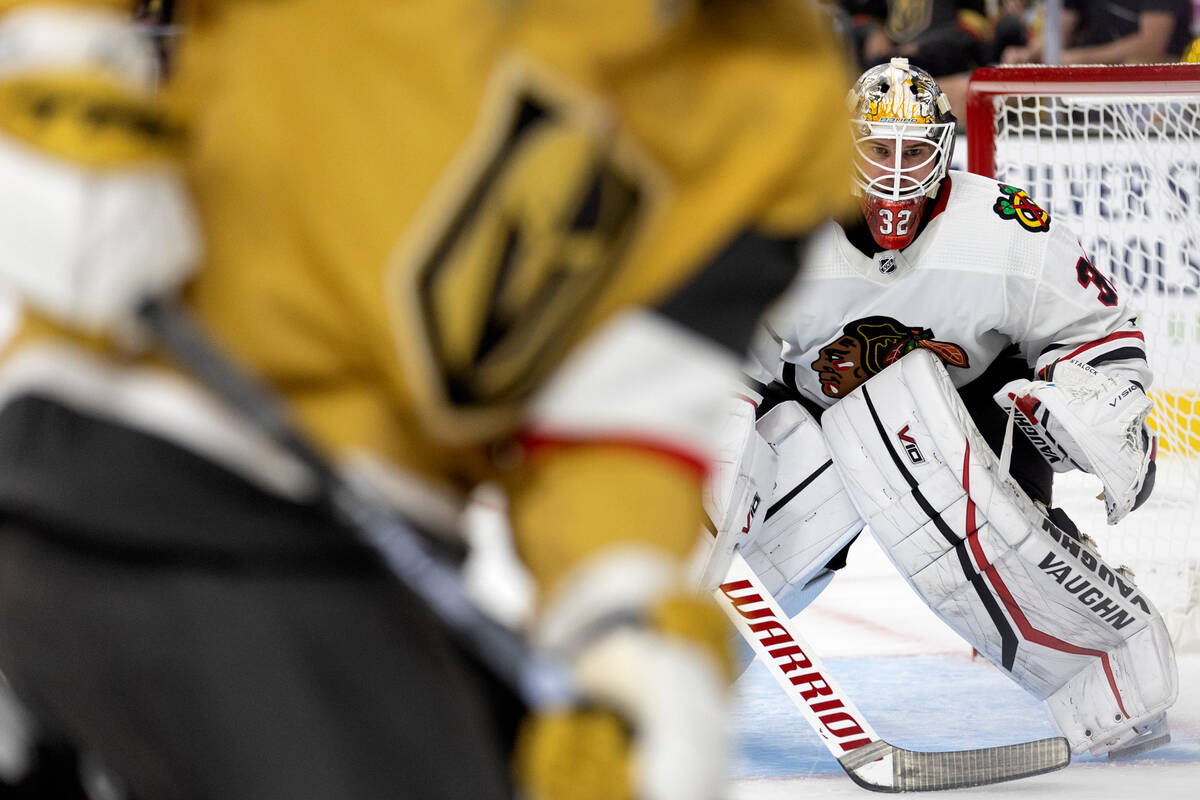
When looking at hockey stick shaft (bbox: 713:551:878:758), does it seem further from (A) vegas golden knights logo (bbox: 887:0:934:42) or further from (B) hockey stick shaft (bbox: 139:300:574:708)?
(A) vegas golden knights logo (bbox: 887:0:934:42)

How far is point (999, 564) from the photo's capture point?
10.1 feet

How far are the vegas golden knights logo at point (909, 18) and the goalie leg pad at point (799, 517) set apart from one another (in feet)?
8.26

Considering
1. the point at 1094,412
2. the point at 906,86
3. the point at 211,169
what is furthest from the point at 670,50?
the point at 906,86

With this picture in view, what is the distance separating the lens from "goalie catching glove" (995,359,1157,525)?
294 cm

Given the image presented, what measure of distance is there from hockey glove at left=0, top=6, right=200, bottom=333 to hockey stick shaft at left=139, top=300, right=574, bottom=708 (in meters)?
0.02

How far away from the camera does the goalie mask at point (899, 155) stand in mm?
3137

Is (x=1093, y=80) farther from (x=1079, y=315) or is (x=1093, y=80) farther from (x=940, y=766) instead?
(x=940, y=766)

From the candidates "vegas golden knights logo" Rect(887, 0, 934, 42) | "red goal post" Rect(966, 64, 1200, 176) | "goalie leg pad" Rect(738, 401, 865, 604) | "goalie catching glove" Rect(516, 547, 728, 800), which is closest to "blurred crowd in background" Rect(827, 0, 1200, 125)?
"vegas golden knights logo" Rect(887, 0, 934, 42)

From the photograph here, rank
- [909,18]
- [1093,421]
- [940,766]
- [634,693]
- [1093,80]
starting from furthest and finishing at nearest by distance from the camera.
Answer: [909,18], [1093,80], [1093,421], [940,766], [634,693]

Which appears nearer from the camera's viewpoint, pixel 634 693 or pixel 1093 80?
pixel 634 693

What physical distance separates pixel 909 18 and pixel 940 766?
127 inches

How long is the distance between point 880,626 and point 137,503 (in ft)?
10.4

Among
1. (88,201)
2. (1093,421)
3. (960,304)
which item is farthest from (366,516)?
(960,304)

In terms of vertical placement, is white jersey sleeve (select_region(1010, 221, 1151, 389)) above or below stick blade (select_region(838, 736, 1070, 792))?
above
